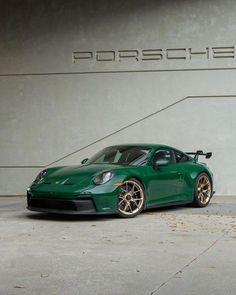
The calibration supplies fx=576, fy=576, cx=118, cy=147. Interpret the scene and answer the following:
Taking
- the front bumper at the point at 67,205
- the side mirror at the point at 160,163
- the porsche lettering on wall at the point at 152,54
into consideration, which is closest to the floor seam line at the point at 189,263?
the front bumper at the point at 67,205

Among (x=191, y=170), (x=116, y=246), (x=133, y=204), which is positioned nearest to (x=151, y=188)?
(x=133, y=204)

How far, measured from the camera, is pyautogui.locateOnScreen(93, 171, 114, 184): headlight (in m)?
9.76

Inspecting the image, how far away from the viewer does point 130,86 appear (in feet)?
48.5

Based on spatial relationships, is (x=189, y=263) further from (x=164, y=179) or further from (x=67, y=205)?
(x=164, y=179)

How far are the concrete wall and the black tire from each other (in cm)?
245

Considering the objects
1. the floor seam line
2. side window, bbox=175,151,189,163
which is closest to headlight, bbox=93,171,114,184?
side window, bbox=175,151,189,163

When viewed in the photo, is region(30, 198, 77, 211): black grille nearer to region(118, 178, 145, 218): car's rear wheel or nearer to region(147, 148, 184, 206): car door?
region(118, 178, 145, 218): car's rear wheel

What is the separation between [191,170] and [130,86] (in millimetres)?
3962

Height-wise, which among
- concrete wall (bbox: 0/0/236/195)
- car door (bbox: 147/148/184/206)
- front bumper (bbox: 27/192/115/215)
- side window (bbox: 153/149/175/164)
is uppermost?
concrete wall (bbox: 0/0/236/195)

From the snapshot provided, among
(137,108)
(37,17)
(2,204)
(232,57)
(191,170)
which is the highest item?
(37,17)

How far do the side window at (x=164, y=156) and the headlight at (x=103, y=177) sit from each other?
1358mm

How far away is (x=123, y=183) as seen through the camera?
995cm

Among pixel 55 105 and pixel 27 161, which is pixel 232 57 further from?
pixel 27 161

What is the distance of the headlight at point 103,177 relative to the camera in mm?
9758
